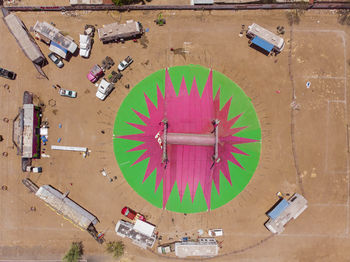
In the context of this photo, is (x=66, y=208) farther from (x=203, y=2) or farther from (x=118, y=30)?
(x=203, y=2)

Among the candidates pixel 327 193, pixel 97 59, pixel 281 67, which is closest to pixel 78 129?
pixel 97 59

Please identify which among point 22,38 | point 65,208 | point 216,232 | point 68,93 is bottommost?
point 216,232

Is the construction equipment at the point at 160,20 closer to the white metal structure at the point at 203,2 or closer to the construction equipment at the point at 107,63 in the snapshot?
the white metal structure at the point at 203,2

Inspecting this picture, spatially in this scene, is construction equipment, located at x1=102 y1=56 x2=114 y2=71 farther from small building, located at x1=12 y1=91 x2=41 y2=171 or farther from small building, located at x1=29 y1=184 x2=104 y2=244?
small building, located at x1=29 y1=184 x2=104 y2=244

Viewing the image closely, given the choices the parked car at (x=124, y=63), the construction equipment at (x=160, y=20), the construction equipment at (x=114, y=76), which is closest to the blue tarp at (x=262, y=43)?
the construction equipment at (x=160, y=20)

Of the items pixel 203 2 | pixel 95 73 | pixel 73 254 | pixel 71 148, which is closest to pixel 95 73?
pixel 95 73

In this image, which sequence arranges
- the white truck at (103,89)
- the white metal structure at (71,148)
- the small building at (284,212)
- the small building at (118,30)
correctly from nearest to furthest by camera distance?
the small building at (284,212), the small building at (118,30), the white truck at (103,89), the white metal structure at (71,148)
